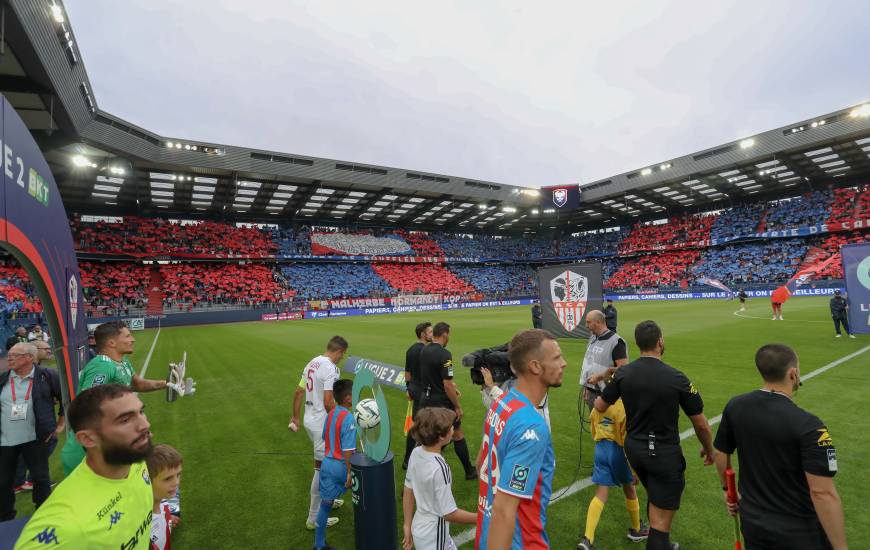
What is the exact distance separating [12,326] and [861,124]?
55312 millimetres

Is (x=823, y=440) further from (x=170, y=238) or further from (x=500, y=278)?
(x=500, y=278)

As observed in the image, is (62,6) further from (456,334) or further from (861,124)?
(861,124)

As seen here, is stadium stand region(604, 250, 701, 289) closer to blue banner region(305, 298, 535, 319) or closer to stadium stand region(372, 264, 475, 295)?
blue banner region(305, 298, 535, 319)

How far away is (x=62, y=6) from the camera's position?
14547 millimetres

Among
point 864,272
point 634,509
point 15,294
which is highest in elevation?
point 15,294

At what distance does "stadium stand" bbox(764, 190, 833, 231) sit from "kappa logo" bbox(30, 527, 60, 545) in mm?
60815

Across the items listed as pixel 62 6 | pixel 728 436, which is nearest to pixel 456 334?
pixel 728 436

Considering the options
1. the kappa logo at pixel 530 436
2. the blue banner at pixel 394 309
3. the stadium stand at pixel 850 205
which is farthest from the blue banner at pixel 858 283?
the stadium stand at pixel 850 205

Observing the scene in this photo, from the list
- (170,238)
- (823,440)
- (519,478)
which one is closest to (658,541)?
(823,440)

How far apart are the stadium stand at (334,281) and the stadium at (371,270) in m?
0.30

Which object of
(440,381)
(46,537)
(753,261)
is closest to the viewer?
(46,537)

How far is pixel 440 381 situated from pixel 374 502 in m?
2.05

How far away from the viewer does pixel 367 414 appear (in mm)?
3586

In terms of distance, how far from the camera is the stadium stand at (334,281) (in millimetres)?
49219
